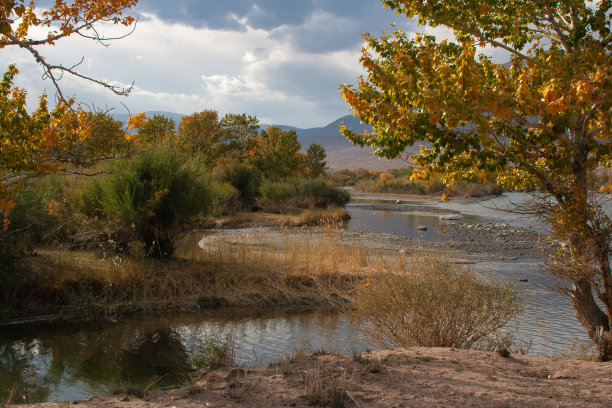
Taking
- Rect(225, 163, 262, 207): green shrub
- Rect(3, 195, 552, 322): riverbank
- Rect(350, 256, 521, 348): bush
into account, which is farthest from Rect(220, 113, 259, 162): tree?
Rect(350, 256, 521, 348): bush

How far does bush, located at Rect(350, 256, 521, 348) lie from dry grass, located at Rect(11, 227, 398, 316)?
9.44ft

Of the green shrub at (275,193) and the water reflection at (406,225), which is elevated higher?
the green shrub at (275,193)

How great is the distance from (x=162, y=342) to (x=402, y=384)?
5.98m

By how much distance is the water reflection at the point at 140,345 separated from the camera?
750 centimetres

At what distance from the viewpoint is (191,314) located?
1160cm

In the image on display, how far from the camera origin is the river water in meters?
7.55

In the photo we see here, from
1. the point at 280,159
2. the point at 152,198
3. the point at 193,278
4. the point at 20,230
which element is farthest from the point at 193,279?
the point at 280,159

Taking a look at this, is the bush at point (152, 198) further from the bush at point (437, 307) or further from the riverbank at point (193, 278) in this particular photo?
the bush at point (437, 307)

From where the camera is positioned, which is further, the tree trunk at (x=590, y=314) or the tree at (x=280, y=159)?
the tree at (x=280, y=159)

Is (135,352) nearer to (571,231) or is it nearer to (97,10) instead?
(97,10)

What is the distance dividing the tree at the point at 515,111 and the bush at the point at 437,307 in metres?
1.10

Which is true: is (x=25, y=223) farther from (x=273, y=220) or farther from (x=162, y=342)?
(x=273, y=220)

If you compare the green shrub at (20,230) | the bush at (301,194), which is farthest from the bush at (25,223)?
the bush at (301,194)

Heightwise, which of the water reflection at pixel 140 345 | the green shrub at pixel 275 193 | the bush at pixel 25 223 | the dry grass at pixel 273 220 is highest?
the green shrub at pixel 275 193
